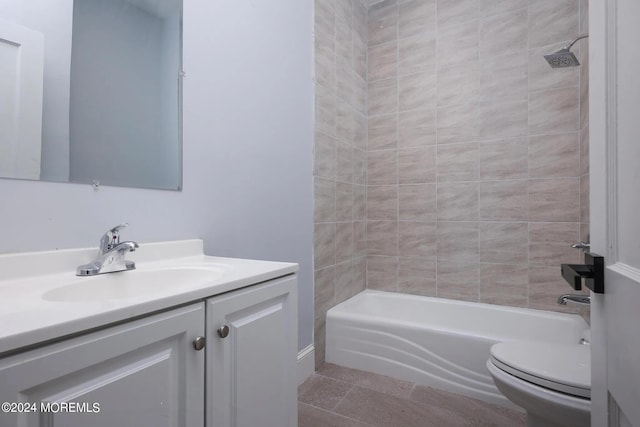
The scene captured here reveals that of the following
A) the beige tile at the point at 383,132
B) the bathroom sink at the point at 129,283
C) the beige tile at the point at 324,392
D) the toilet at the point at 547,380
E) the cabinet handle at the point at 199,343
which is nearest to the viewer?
the cabinet handle at the point at 199,343

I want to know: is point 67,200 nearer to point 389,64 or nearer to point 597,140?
point 597,140

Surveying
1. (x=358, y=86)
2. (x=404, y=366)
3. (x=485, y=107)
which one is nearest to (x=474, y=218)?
(x=485, y=107)

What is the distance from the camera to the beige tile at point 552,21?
82.5 inches

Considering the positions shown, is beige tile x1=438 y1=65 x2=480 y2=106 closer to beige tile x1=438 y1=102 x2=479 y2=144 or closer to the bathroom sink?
beige tile x1=438 y1=102 x2=479 y2=144

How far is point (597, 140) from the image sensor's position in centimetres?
68

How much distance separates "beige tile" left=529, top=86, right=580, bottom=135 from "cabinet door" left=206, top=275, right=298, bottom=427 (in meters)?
2.09

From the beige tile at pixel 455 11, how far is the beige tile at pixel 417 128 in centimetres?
66

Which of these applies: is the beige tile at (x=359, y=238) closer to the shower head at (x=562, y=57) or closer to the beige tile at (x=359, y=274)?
the beige tile at (x=359, y=274)

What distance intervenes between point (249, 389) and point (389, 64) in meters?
2.57

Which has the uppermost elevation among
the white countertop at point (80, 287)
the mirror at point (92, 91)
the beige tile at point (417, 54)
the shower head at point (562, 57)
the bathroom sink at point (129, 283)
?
the beige tile at point (417, 54)

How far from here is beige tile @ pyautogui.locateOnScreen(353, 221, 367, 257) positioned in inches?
101

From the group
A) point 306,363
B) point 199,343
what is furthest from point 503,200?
point 199,343

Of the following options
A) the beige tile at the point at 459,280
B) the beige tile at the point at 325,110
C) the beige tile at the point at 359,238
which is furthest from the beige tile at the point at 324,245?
the beige tile at the point at 459,280

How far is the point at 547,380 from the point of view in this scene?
1182 millimetres
